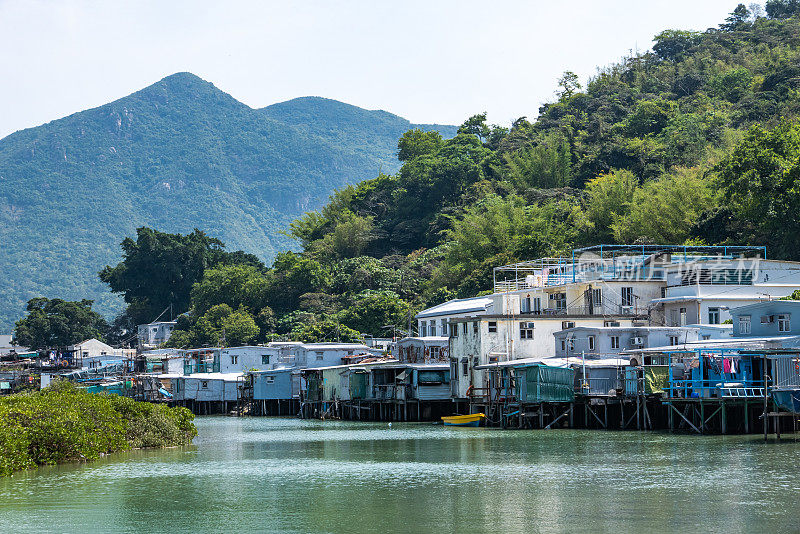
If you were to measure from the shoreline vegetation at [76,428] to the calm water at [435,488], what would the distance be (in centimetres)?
107

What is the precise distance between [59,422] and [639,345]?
32.8 metres

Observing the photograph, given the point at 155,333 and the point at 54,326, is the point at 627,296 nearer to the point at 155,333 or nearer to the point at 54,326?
the point at 155,333

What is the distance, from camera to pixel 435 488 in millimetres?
33688

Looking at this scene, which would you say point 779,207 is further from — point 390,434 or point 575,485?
point 575,485

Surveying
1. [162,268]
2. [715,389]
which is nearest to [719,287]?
[715,389]

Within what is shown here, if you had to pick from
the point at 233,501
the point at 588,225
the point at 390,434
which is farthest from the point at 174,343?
the point at 233,501

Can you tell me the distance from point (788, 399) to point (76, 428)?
94.0ft

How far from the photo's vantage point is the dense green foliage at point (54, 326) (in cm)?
13550

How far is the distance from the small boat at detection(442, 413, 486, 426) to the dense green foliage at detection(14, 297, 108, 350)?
85207 millimetres

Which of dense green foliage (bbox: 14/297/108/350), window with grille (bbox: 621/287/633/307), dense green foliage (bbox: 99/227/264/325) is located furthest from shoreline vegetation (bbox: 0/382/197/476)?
dense green foliage (bbox: 14/297/108/350)

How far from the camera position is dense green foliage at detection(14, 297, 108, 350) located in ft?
445

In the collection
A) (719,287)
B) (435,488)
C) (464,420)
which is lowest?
Result: (435,488)

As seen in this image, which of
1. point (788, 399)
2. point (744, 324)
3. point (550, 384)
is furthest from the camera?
point (550, 384)

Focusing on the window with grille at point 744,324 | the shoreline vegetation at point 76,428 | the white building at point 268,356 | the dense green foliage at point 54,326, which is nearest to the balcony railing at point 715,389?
the window with grille at point 744,324
